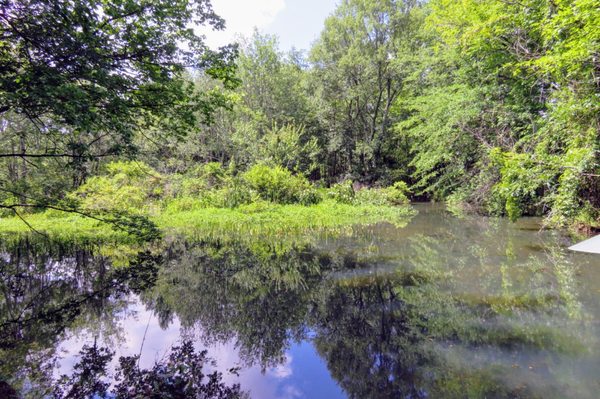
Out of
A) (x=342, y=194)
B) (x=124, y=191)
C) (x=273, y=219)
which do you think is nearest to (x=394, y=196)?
(x=342, y=194)

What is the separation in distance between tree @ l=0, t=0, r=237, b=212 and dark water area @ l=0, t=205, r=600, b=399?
2.22 metres

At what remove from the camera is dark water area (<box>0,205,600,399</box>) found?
10.1 ft

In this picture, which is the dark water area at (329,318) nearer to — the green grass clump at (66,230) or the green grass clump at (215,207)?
the green grass clump at (66,230)

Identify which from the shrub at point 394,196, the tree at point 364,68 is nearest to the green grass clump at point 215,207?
the shrub at point 394,196

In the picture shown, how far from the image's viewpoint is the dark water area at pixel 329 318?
3066 millimetres

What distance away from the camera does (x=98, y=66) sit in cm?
432

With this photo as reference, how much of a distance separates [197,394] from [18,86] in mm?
3938

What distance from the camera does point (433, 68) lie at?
1720 centimetres

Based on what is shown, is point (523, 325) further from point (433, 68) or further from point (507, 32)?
point (433, 68)

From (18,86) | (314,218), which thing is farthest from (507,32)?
(18,86)

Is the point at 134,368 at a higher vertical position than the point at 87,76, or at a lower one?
lower

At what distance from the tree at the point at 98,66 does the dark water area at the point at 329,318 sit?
87.3 inches

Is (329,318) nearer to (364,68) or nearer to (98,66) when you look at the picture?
(98,66)

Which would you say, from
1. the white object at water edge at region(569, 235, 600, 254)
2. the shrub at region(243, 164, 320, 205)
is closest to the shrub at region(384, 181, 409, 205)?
the shrub at region(243, 164, 320, 205)
